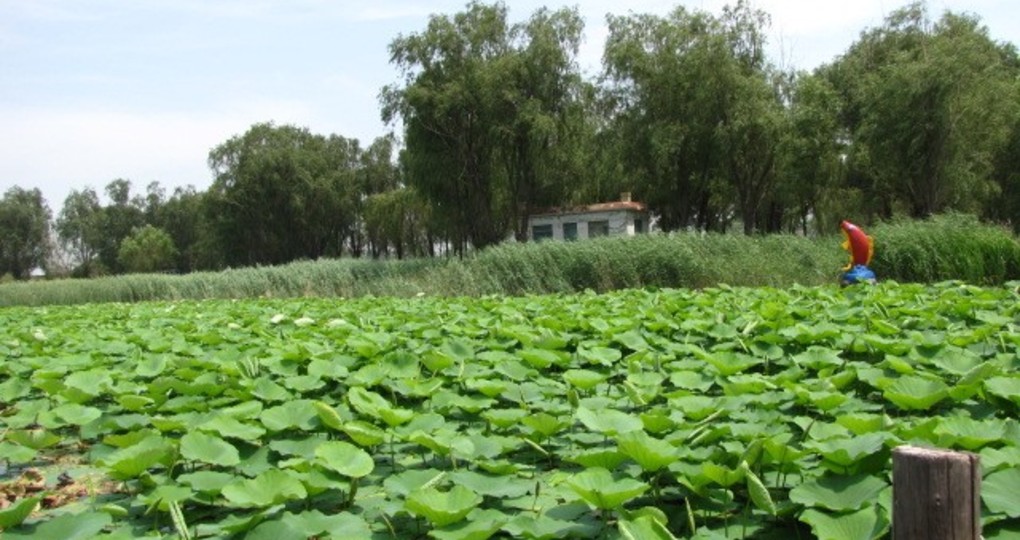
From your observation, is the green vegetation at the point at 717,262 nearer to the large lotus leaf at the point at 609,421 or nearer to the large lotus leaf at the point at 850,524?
the large lotus leaf at the point at 609,421

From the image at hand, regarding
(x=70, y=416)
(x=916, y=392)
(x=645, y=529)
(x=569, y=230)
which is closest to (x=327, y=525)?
(x=645, y=529)

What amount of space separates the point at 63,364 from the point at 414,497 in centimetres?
288

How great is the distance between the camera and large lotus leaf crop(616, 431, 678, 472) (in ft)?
6.26

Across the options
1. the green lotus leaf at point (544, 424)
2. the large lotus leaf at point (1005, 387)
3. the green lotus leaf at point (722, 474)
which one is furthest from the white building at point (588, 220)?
the green lotus leaf at point (722, 474)

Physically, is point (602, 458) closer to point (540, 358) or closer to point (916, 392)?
point (916, 392)

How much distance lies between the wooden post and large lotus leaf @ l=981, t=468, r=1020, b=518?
337mm

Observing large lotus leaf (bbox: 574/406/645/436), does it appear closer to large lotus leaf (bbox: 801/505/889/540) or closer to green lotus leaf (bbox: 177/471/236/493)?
large lotus leaf (bbox: 801/505/889/540)

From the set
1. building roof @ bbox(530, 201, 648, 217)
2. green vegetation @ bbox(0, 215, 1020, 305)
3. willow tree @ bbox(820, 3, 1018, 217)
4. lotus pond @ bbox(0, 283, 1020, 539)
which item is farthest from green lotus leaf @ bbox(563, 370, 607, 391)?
building roof @ bbox(530, 201, 648, 217)

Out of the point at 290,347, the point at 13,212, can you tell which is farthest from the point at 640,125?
the point at 13,212

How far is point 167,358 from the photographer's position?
3.98 m

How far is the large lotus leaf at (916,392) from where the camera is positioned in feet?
7.91

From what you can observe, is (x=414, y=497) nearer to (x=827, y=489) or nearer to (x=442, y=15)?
(x=827, y=489)

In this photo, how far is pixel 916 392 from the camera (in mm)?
2473

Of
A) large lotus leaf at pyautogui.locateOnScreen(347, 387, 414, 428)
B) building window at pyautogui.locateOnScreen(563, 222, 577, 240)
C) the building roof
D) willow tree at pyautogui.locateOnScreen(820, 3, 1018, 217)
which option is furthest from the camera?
building window at pyautogui.locateOnScreen(563, 222, 577, 240)
